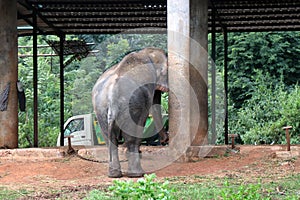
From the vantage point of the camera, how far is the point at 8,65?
12336 millimetres

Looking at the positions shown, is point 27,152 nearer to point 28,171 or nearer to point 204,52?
point 28,171

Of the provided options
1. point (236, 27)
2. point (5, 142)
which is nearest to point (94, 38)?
point (236, 27)

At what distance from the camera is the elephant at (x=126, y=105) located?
8969 millimetres

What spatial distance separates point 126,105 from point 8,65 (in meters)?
4.20

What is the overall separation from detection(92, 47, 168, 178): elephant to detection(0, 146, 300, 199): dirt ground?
13.8 inches

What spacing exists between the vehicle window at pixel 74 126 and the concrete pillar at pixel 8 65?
6530 millimetres

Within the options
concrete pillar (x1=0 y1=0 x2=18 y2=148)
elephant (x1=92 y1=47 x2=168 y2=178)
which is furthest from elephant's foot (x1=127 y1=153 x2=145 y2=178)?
concrete pillar (x1=0 y1=0 x2=18 y2=148)

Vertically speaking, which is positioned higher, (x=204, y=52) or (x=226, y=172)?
(x=204, y=52)

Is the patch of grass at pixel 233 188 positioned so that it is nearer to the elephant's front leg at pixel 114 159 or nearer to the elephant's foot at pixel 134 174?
Result: the elephant's foot at pixel 134 174

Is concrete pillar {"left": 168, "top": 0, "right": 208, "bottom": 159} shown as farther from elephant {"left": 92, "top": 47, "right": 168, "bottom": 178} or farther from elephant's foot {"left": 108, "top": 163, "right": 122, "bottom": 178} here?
elephant's foot {"left": 108, "top": 163, "right": 122, "bottom": 178}

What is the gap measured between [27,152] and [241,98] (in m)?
12.4

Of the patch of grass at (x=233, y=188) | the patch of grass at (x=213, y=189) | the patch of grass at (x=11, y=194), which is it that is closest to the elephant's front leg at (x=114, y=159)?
the patch of grass at (x=213, y=189)

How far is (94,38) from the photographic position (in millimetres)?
25234

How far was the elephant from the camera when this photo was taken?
8.97 meters
